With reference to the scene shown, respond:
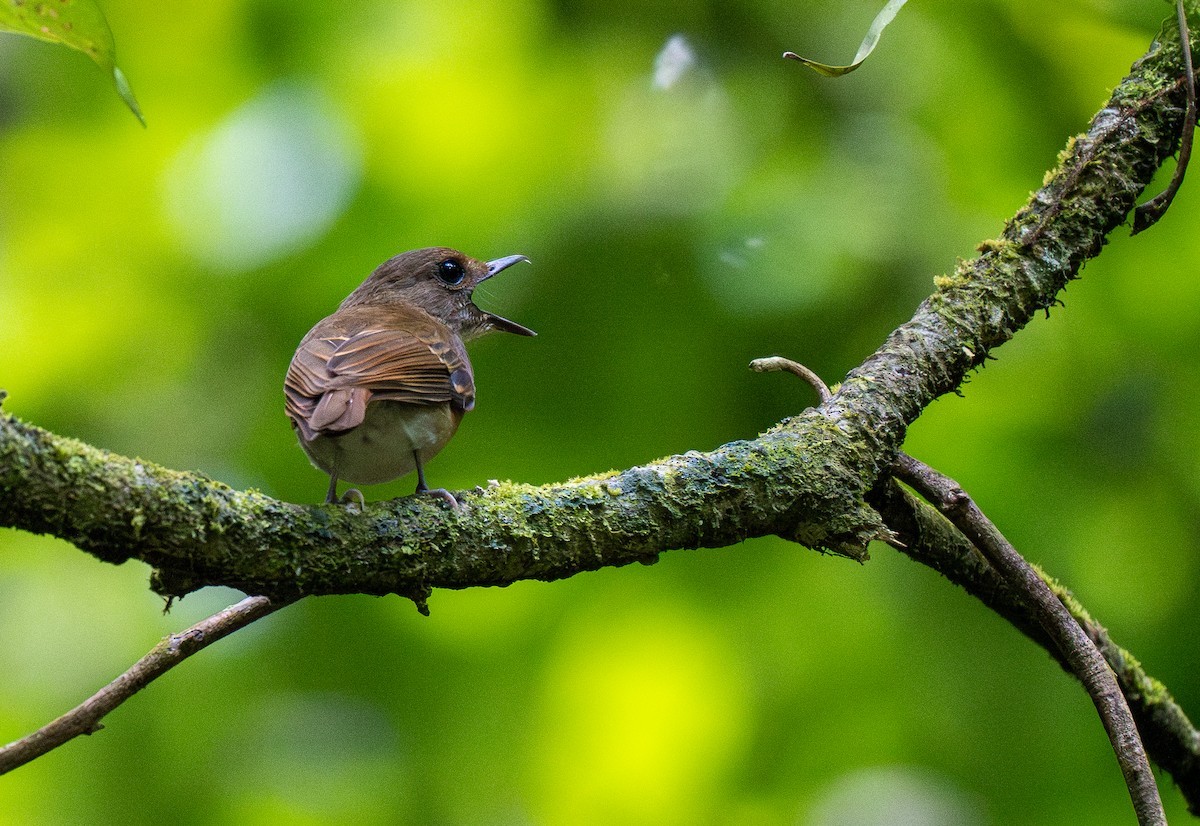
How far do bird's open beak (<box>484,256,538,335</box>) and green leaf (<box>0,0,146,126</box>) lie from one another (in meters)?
2.31

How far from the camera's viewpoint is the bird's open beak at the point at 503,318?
4.01 meters

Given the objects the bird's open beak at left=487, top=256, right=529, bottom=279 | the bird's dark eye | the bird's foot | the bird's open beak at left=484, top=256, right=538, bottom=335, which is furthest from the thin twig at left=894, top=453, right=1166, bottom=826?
the bird's dark eye

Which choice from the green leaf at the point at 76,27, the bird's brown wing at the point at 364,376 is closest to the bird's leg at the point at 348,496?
the bird's brown wing at the point at 364,376

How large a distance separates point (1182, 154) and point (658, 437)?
2.06 meters

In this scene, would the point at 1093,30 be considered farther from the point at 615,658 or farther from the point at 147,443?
the point at 147,443

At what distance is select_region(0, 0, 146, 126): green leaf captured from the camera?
1682 mm

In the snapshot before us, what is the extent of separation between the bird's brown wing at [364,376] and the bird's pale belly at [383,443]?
0.06m

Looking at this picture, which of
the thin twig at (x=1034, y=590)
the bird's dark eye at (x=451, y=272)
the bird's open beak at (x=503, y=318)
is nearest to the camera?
the thin twig at (x=1034, y=590)

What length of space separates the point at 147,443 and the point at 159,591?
2.68 m

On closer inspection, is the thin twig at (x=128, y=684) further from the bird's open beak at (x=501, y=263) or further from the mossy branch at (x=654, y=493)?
the bird's open beak at (x=501, y=263)

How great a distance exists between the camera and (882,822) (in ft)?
13.8

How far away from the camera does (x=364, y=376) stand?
2963mm

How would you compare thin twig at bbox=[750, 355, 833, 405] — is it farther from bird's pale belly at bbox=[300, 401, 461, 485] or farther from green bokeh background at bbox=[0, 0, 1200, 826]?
green bokeh background at bbox=[0, 0, 1200, 826]

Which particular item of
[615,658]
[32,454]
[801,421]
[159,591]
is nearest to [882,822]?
[615,658]
